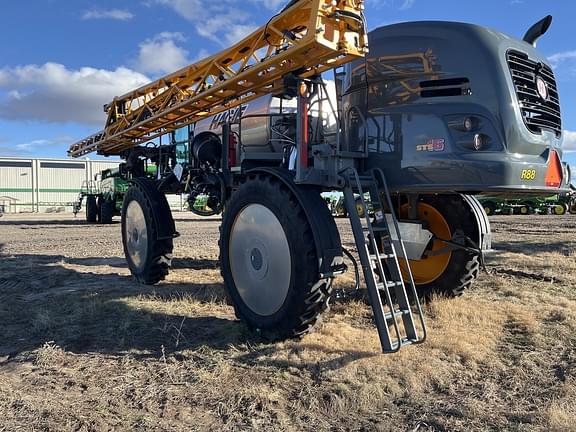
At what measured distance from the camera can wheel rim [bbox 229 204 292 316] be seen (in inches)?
187

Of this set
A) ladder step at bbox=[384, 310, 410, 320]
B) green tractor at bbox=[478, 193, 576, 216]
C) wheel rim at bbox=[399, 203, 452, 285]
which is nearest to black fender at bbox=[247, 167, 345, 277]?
ladder step at bbox=[384, 310, 410, 320]

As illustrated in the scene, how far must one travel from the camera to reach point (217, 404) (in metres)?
3.46

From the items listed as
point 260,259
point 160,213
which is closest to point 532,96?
point 260,259

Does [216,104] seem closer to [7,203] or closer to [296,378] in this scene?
[296,378]

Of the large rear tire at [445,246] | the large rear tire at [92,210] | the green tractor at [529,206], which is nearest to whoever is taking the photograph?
the large rear tire at [445,246]

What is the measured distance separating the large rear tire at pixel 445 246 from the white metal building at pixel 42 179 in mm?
55880

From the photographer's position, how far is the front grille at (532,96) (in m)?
4.48

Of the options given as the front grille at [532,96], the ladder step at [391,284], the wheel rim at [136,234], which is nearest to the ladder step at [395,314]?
the ladder step at [391,284]

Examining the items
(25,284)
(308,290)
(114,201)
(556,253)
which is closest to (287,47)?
(308,290)

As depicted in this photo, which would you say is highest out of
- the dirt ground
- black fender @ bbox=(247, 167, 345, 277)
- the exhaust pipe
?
the exhaust pipe

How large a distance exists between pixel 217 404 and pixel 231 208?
2.35 meters

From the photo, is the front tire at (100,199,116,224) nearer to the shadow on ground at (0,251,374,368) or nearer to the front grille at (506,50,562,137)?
the shadow on ground at (0,251,374,368)

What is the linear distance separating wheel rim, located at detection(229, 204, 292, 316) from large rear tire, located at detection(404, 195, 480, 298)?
2317 mm

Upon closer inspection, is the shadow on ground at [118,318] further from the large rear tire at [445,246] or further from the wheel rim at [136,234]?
the large rear tire at [445,246]
